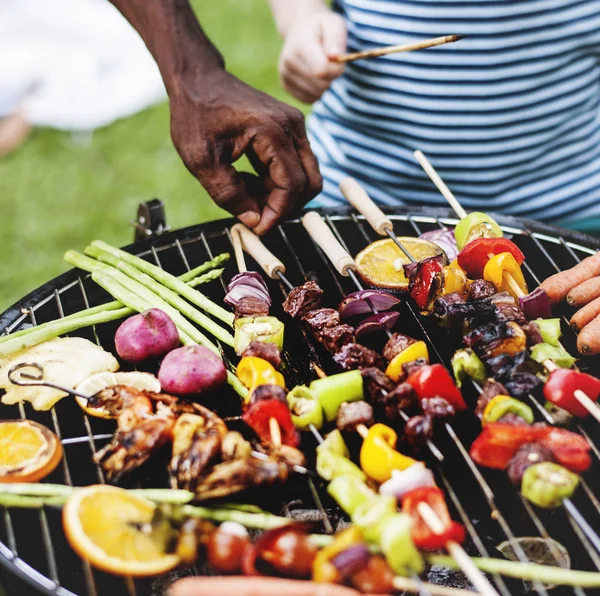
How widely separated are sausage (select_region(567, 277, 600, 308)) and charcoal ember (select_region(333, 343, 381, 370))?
0.97 m

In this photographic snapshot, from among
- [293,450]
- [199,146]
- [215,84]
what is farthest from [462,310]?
[215,84]

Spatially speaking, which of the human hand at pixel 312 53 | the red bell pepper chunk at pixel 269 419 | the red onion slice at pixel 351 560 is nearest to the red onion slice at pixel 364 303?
the red bell pepper chunk at pixel 269 419

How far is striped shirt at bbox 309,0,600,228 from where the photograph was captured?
434 centimetres

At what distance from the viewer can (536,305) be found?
3.26 metres

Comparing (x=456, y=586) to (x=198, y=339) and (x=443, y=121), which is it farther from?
(x=443, y=121)

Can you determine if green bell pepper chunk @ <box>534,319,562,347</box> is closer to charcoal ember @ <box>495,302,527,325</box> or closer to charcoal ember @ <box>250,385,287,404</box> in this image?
charcoal ember @ <box>495,302,527,325</box>

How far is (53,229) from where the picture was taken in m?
8.05

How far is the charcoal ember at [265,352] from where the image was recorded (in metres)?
3.04

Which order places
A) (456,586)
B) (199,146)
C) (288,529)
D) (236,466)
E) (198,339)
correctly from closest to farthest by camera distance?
1. (288,529)
2. (236,466)
3. (456,586)
4. (198,339)
5. (199,146)

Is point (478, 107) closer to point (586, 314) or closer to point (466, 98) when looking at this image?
point (466, 98)

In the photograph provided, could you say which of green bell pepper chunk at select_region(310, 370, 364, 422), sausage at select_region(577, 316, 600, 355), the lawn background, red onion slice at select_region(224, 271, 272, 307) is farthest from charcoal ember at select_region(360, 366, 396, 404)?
the lawn background

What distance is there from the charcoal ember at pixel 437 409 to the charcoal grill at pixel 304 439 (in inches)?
4.3

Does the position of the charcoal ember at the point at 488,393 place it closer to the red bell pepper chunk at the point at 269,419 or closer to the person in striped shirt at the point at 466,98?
the red bell pepper chunk at the point at 269,419

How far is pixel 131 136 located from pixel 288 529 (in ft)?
26.6
